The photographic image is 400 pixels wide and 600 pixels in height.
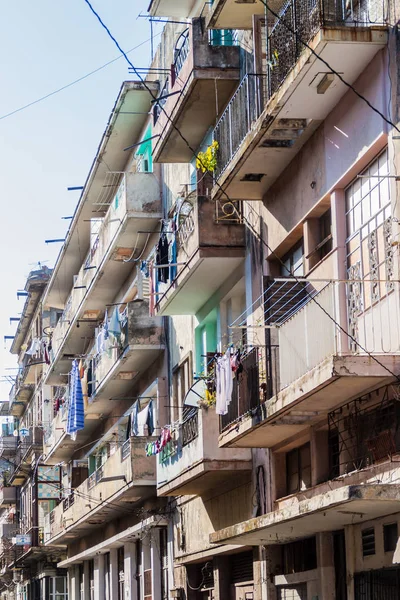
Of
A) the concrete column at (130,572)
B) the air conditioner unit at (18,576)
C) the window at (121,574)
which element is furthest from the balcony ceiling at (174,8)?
the air conditioner unit at (18,576)

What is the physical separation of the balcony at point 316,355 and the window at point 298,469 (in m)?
0.30

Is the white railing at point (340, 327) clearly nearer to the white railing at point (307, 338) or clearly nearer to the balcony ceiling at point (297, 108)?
the white railing at point (307, 338)

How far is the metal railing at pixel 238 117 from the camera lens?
1612 cm

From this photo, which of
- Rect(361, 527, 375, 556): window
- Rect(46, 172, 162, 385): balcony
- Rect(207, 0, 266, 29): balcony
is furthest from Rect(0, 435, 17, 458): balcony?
Rect(361, 527, 375, 556): window

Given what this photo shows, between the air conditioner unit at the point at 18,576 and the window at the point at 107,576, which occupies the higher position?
Result: the window at the point at 107,576

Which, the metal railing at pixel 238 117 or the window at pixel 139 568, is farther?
the window at pixel 139 568

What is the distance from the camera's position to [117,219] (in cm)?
2648

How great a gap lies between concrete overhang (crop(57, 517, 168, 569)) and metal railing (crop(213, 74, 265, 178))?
9796 millimetres

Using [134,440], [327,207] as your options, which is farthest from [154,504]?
[327,207]

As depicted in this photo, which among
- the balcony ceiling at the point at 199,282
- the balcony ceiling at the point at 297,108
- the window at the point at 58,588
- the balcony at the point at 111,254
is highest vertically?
the balcony at the point at 111,254

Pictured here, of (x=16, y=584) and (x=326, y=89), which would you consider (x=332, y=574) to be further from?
(x=16, y=584)

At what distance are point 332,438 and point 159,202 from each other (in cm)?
1069

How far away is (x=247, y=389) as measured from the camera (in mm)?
17328

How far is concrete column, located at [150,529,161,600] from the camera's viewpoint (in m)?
26.0
